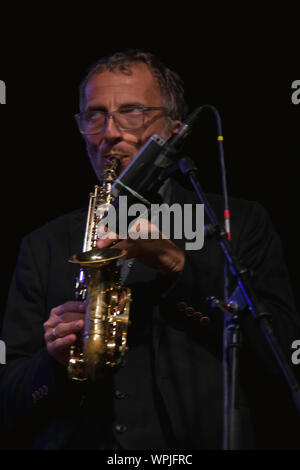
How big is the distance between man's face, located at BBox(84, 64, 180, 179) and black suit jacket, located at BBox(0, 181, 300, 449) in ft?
1.10

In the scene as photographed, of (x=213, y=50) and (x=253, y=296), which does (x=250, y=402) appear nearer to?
(x=253, y=296)

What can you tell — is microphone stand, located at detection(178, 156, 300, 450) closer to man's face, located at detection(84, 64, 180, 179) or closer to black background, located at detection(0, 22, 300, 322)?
man's face, located at detection(84, 64, 180, 179)

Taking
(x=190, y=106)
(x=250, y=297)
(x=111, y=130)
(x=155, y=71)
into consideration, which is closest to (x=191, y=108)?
(x=190, y=106)

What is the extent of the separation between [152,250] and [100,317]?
33 centimetres

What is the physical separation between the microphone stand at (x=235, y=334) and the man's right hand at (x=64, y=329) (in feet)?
2.06

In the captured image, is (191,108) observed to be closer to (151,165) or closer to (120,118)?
(120,118)

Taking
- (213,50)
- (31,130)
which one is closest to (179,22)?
(213,50)

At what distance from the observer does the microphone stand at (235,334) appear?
1.21 metres

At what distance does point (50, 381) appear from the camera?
183 cm

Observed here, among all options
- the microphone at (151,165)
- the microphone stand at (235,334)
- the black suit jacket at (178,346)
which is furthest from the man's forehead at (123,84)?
the microphone stand at (235,334)

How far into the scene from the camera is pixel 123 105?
7.59 ft

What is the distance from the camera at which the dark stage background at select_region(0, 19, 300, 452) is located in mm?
2748

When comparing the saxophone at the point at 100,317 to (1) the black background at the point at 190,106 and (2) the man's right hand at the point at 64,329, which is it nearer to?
(2) the man's right hand at the point at 64,329

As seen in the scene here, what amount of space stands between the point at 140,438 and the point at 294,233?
147 cm
